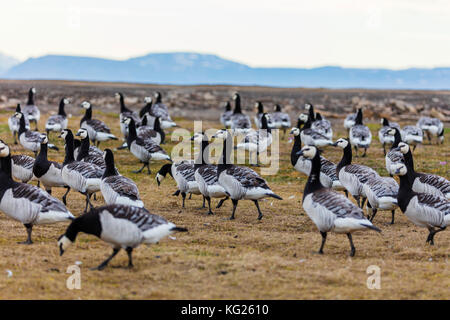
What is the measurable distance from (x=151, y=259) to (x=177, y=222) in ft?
11.4

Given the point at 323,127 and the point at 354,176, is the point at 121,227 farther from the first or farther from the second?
the point at 323,127

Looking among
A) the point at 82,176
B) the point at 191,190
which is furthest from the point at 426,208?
the point at 82,176

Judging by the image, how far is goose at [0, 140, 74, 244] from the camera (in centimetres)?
1051

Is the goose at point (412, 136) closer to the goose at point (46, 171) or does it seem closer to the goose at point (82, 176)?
the goose at point (82, 176)

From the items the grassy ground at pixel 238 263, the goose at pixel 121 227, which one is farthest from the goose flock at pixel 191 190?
the grassy ground at pixel 238 263

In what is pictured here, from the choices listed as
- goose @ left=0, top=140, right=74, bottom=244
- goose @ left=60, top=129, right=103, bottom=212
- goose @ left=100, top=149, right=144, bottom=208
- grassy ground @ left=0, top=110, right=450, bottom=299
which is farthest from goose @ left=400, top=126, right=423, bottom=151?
goose @ left=0, top=140, right=74, bottom=244

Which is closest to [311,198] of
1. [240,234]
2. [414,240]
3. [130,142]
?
→ [240,234]

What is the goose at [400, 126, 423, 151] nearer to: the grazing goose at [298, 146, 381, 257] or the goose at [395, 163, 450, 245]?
the goose at [395, 163, 450, 245]

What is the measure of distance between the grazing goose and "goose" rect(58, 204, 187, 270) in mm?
3126

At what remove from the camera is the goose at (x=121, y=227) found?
362 inches

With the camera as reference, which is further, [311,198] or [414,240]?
[414,240]

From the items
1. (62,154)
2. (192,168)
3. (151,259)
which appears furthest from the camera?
(62,154)
